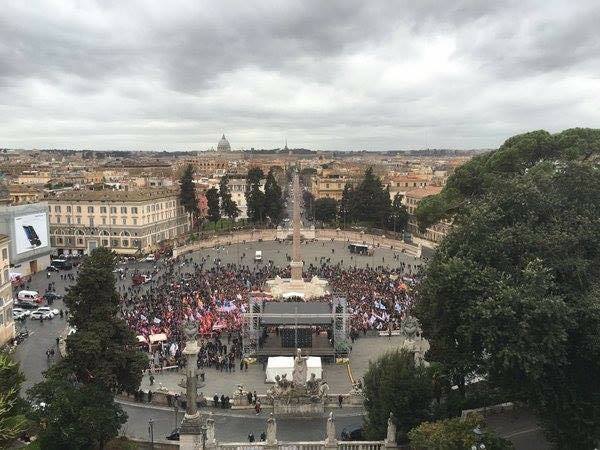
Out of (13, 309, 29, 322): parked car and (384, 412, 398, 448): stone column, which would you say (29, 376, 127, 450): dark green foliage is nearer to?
(384, 412, 398, 448): stone column

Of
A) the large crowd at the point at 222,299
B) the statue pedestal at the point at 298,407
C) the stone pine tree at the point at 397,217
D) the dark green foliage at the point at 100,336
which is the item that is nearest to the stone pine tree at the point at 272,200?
the stone pine tree at the point at 397,217

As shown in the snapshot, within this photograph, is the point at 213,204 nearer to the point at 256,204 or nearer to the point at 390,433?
the point at 256,204

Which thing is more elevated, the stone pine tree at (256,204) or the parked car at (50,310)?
the stone pine tree at (256,204)

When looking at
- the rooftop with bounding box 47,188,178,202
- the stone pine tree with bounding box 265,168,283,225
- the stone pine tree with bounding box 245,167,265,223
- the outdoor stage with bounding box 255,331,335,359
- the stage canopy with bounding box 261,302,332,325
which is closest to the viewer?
the outdoor stage with bounding box 255,331,335,359

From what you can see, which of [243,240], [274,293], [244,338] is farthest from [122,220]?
[244,338]

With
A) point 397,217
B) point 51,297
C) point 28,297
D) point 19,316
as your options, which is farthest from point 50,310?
point 397,217

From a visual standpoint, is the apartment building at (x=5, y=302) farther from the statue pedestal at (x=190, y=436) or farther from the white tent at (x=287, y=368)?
the statue pedestal at (x=190, y=436)

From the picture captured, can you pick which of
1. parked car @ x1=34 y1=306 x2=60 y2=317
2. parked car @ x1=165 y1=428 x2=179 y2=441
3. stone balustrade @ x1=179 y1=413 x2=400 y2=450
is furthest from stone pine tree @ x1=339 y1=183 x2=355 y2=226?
stone balustrade @ x1=179 y1=413 x2=400 y2=450
